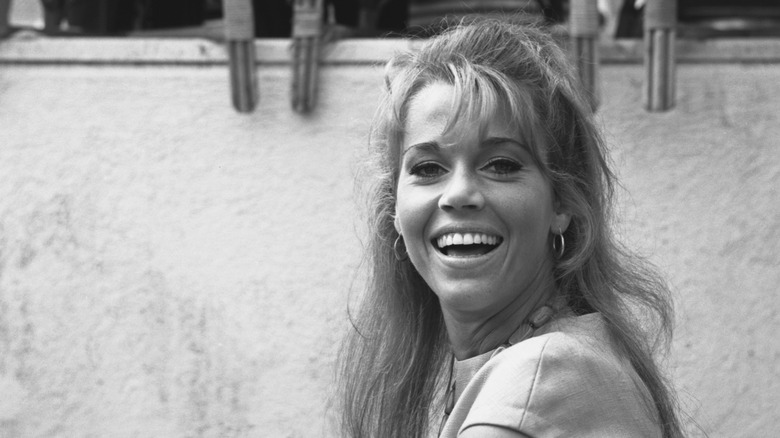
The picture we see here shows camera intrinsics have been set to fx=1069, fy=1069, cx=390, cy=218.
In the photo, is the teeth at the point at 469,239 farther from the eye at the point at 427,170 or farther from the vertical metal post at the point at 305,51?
the vertical metal post at the point at 305,51

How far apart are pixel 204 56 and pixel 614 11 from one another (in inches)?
76.6

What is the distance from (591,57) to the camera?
3176mm

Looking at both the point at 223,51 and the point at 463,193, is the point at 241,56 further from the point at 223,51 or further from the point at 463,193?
the point at 463,193

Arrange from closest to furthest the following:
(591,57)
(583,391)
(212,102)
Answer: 1. (583,391)
2. (591,57)
3. (212,102)

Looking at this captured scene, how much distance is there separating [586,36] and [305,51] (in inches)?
33.9

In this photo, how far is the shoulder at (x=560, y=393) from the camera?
1.42m

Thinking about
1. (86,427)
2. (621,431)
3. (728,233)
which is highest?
(621,431)

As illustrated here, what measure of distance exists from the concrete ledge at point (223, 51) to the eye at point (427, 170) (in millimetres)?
1583

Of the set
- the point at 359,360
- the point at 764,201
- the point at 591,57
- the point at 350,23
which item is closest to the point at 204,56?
the point at 350,23

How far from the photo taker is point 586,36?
318 centimetres

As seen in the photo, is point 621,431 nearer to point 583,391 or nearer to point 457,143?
point 583,391

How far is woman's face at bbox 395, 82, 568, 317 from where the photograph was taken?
1656 millimetres

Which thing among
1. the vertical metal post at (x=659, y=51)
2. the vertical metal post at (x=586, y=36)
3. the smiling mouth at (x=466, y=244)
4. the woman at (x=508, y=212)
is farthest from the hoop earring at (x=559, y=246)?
the vertical metal post at (x=659, y=51)

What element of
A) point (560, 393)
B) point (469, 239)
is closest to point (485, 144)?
point (469, 239)
